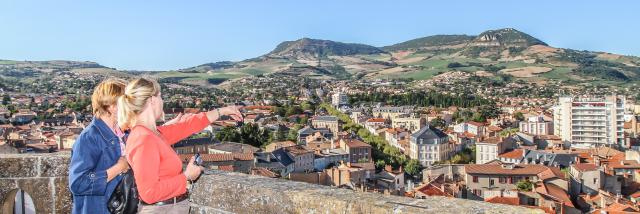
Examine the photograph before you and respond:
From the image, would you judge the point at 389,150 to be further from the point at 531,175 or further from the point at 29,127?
the point at 29,127

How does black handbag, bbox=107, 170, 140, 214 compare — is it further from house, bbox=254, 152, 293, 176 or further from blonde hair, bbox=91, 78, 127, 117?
house, bbox=254, 152, 293, 176

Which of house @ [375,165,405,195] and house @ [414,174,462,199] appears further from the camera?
house @ [375,165,405,195]

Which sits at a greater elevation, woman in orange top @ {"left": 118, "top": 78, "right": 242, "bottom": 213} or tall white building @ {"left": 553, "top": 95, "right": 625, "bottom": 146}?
woman in orange top @ {"left": 118, "top": 78, "right": 242, "bottom": 213}

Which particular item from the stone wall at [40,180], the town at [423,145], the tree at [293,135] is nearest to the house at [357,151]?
the town at [423,145]

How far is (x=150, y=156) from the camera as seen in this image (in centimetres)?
267

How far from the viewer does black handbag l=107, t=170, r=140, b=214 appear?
9.27ft

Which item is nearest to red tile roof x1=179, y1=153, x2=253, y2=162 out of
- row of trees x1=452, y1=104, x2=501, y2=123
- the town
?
the town

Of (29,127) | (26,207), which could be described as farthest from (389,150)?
(26,207)

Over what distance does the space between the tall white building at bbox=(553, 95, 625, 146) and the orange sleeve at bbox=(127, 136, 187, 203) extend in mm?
67133

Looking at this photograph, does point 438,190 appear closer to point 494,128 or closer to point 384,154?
point 384,154

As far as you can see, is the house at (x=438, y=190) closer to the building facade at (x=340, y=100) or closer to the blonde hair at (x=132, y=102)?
the blonde hair at (x=132, y=102)

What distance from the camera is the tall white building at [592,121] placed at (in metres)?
63.2

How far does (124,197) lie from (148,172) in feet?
0.87

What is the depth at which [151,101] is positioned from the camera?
112 inches
